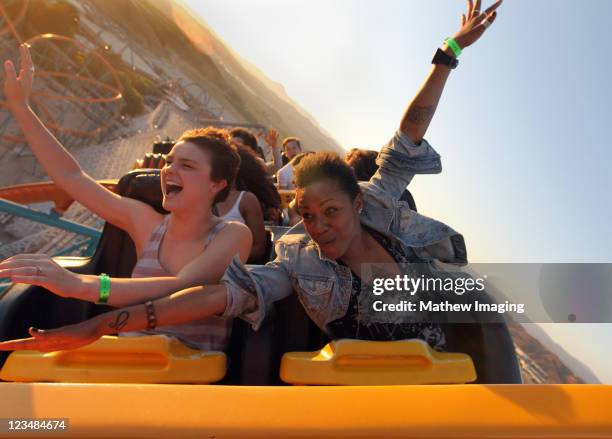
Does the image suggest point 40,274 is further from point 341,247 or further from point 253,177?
point 253,177

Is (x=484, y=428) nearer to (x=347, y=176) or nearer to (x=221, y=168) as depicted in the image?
(x=347, y=176)

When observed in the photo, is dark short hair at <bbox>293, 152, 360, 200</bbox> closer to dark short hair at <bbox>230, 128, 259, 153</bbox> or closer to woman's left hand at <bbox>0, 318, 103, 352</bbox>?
woman's left hand at <bbox>0, 318, 103, 352</bbox>

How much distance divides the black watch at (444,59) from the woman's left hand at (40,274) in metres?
1.24

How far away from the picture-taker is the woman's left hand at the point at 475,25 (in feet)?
5.23

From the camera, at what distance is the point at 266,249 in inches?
90.2

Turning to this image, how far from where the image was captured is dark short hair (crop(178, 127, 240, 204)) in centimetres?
171

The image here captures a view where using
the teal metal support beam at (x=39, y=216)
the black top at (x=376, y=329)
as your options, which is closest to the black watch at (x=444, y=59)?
the black top at (x=376, y=329)

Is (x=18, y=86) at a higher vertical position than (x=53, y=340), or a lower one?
higher

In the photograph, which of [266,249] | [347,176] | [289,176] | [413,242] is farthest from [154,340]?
[289,176]

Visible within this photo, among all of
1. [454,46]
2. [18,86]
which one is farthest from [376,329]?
[18,86]

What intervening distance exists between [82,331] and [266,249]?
1.25 meters

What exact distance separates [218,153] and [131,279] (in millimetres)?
591

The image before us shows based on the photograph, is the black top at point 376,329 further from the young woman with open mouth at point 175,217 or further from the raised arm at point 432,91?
the raised arm at point 432,91

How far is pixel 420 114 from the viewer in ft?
5.14
